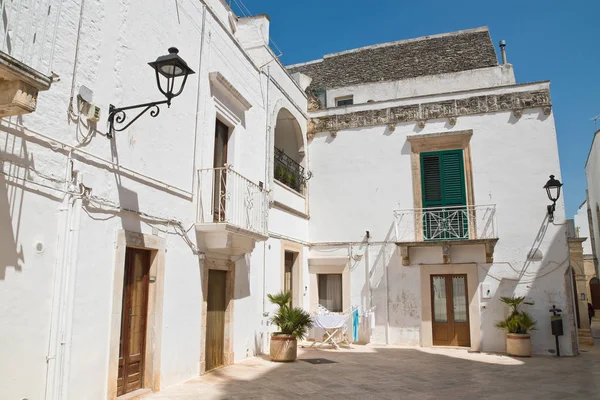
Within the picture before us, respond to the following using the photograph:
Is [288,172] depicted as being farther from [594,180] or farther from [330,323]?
[594,180]

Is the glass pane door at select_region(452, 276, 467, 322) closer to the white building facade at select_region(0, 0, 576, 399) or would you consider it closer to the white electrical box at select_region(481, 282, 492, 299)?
the white building facade at select_region(0, 0, 576, 399)

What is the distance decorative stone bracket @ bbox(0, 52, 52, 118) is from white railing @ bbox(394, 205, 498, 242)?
9408 mm

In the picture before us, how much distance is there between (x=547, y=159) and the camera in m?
11.1

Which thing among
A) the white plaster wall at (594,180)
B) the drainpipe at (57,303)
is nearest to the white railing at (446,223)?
the drainpipe at (57,303)

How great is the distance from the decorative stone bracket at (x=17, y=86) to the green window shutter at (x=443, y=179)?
9.77 m

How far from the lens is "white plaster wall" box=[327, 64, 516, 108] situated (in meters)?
13.5

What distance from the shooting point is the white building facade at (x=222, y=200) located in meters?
4.57

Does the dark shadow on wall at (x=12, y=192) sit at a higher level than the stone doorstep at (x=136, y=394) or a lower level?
higher

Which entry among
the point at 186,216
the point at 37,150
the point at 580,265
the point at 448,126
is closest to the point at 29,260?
the point at 37,150

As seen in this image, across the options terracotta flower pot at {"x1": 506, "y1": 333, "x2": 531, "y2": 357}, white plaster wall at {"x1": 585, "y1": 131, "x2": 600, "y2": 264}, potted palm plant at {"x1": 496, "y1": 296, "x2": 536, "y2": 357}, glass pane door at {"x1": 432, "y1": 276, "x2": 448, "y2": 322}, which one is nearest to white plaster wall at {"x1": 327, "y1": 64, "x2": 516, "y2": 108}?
glass pane door at {"x1": 432, "y1": 276, "x2": 448, "y2": 322}

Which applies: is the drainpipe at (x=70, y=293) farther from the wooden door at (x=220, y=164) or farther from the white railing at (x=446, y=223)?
the white railing at (x=446, y=223)

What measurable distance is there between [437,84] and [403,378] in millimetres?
9103

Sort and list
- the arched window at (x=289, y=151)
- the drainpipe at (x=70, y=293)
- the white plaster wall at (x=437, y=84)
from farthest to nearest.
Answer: the white plaster wall at (x=437, y=84), the arched window at (x=289, y=151), the drainpipe at (x=70, y=293)

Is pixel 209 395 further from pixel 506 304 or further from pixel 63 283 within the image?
→ pixel 506 304
